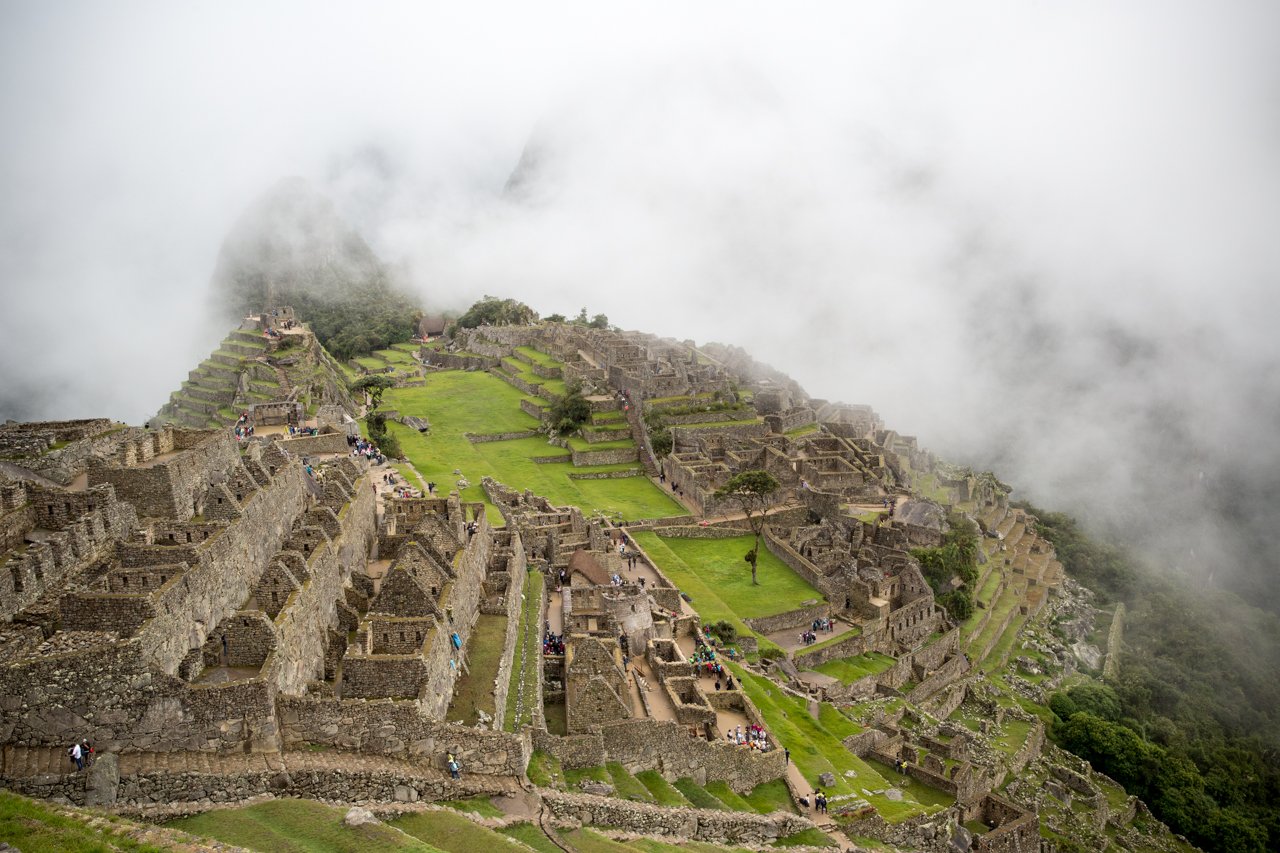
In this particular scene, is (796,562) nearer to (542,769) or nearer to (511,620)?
(511,620)

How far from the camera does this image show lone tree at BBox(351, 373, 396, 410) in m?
64.9

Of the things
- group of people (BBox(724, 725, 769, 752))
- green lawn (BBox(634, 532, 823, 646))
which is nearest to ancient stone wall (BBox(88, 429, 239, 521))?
group of people (BBox(724, 725, 769, 752))

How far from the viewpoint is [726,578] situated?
150 feet

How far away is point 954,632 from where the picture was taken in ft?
150

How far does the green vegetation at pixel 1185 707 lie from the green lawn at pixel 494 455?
27024mm

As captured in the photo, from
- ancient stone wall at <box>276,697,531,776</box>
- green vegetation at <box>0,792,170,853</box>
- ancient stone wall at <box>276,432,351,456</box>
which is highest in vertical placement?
ancient stone wall at <box>276,432,351,456</box>

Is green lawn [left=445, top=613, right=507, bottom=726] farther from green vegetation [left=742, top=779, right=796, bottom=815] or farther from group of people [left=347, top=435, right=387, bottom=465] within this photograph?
group of people [left=347, top=435, right=387, bottom=465]

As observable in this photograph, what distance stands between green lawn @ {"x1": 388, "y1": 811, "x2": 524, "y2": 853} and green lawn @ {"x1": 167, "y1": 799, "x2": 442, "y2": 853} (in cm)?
79

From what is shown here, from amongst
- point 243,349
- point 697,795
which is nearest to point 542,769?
point 697,795

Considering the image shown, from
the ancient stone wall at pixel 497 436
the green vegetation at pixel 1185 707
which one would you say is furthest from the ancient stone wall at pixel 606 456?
the green vegetation at pixel 1185 707

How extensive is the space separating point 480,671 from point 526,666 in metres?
2.49

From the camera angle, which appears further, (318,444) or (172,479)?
(318,444)

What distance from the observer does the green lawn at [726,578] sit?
40781mm

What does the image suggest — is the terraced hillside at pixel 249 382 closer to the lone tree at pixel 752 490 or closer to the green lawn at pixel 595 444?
the green lawn at pixel 595 444
